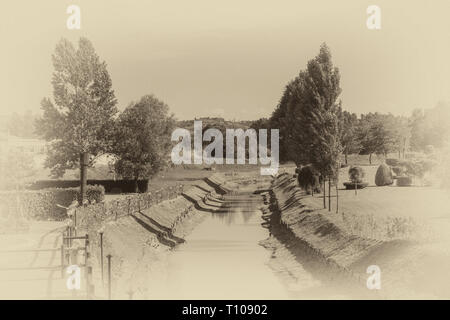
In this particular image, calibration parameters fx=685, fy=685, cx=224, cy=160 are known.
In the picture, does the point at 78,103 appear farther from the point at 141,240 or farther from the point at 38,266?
the point at 38,266

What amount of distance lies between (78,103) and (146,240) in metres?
13.4

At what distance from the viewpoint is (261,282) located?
39375mm

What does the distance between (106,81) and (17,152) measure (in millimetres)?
12934

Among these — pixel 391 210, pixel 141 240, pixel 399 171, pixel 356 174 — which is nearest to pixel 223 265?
pixel 141 240

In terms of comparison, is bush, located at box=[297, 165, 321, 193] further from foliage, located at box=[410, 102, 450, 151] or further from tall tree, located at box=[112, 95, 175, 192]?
foliage, located at box=[410, 102, 450, 151]

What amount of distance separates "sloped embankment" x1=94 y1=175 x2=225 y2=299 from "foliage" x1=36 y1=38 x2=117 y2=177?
8011 millimetres

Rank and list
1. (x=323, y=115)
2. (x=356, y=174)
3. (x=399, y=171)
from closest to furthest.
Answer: (x=323, y=115), (x=356, y=174), (x=399, y=171)

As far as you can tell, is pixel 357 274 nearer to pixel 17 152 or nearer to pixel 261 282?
pixel 261 282

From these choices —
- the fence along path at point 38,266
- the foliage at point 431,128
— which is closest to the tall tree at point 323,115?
the fence along path at point 38,266

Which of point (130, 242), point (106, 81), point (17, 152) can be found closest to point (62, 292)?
point (130, 242)

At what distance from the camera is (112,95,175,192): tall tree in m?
73.6

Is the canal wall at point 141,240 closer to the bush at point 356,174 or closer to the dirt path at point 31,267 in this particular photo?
the dirt path at point 31,267

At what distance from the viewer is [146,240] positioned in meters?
49.4

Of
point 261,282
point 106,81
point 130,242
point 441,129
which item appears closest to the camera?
point 261,282
